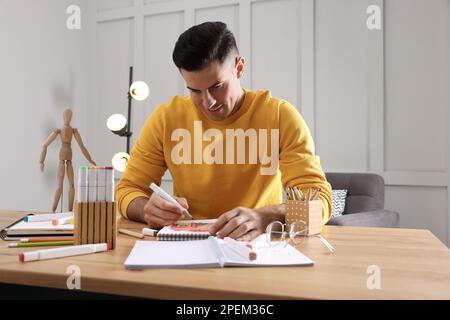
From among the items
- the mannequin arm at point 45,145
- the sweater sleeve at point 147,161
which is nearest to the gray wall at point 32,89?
the mannequin arm at point 45,145

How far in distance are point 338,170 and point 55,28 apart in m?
2.82

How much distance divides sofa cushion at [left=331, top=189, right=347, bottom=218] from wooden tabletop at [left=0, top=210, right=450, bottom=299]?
1.95 m

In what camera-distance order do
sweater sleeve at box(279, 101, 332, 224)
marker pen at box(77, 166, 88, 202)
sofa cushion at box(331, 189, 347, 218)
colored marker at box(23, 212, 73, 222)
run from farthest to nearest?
sofa cushion at box(331, 189, 347, 218), sweater sleeve at box(279, 101, 332, 224), colored marker at box(23, 212, 73, 222), marker pen at box(77, 166, 88, 202)

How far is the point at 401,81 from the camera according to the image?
329cm

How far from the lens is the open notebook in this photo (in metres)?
0.76

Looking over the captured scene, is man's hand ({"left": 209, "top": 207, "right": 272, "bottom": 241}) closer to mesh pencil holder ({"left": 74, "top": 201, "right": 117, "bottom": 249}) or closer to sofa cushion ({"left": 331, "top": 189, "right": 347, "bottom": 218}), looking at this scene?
mesh pencil holder ({"left": 74, "top": 201, "right": 117, "bottom": 249})

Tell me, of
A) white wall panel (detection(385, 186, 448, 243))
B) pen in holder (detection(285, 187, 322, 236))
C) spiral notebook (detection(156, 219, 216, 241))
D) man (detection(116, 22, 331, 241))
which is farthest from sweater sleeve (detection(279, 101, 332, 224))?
white wall panel (detection(385, 186, 448, 243))

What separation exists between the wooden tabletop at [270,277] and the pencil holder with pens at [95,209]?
53mm

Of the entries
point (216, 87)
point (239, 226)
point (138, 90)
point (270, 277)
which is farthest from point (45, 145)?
point (270, 277)

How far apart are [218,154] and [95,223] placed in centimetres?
76

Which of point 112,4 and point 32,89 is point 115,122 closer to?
point 32,89

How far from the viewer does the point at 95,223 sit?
92 centimetres

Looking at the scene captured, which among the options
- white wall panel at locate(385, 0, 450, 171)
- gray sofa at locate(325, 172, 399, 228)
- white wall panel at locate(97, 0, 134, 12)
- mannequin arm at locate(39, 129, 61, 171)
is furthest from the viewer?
white wall panel at locate(97, 0, 134, 12)
